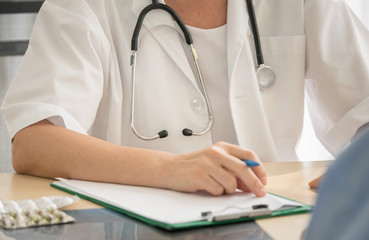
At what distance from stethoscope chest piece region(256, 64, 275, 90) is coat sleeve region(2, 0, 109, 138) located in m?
0.40

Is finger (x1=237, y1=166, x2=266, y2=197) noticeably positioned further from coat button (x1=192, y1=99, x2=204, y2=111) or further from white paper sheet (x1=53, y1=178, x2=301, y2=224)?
coat button (x1=192, y1=99, x2=204, y2=111)

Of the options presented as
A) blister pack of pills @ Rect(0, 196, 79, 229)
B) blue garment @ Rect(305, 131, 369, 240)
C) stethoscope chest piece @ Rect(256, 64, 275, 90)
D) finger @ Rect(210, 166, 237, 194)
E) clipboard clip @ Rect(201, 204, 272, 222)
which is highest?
blue garment @ Rect(305, 131, 369, 240)

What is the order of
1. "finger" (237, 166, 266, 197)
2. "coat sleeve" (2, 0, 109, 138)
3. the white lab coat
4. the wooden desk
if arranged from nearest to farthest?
1. the wooden desk
2. "finger" (237, 166, 266, 197)
3. "coat sleeve" (2, 0, 109, 138)
4. the white lab coat

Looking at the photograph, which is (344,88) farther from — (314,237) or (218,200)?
(314,237)

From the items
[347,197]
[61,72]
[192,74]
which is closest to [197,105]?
[192,74]

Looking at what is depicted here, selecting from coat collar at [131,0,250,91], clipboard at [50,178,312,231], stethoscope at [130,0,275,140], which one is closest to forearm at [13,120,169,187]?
clipboard at [50,178,312,231]

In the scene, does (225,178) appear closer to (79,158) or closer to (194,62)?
(79,158)

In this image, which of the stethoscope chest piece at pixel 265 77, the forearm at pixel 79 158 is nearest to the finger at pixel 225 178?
the forearm at pixel 79 158

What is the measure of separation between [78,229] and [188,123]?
0.71 metres

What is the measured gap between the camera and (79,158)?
100 centimetres

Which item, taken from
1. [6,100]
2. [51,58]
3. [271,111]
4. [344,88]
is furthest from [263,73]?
[6,100]

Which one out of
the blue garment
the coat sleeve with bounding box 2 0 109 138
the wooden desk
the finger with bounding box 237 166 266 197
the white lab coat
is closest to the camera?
the blue garment

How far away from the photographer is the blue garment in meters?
0.25

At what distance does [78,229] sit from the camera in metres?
0.70
